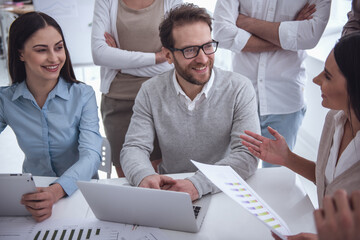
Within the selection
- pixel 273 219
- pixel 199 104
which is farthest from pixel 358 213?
pixel 199 104

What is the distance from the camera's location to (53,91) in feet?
5.64

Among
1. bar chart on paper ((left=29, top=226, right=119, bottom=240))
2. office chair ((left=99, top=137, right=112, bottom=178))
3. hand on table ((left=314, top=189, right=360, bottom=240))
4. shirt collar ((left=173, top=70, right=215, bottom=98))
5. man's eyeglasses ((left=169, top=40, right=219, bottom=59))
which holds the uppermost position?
man's eyeglasses ((left=169, top=40, right=219, bottom=59))

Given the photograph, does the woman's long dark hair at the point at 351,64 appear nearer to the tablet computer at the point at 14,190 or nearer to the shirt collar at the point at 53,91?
the tablet computer at the point at 14,190

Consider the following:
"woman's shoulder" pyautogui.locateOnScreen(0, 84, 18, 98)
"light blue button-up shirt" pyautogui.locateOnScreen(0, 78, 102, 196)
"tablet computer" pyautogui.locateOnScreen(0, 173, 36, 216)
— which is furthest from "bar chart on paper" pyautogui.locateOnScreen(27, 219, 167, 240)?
"woman's shoulder" pyautogui.locateOnScreen(0, 84, 18, 98)

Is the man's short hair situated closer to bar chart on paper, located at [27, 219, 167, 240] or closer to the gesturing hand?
the gesturing hand

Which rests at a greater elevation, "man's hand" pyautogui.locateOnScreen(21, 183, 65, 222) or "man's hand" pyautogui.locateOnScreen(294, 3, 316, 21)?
"man's hand" pyautogui.locateOnScreen(294, 3, 316, 21)

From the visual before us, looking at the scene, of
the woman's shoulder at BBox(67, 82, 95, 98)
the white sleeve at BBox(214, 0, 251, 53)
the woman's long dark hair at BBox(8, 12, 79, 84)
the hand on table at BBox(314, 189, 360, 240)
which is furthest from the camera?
the white sleeve at BBox(214, 0, 251, 53)

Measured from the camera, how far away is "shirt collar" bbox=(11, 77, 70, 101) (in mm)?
1681

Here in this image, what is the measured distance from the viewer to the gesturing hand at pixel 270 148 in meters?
1.45

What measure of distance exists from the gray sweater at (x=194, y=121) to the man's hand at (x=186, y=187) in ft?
1.03

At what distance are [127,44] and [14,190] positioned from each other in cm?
111

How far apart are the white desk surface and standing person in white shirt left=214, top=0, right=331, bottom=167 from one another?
689mm

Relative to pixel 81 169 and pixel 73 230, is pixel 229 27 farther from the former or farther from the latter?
pixel 73 230

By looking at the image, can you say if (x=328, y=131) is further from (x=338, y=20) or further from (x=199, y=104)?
(x=338, y=20)
